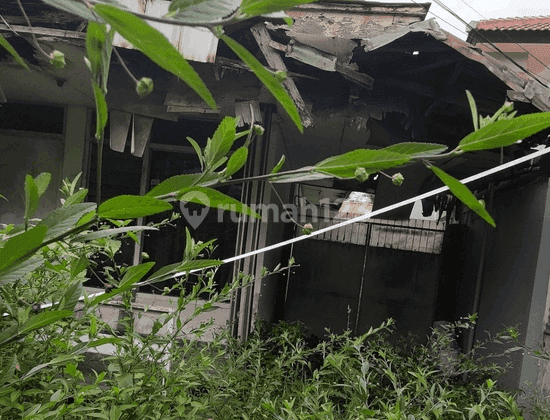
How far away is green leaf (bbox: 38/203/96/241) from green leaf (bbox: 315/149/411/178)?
0.88 feet

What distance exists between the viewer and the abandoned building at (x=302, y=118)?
3.56m

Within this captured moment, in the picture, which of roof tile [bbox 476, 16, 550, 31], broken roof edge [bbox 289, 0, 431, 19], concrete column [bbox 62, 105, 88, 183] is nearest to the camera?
broken roof edge [bbox 289, 0, 431, 19]

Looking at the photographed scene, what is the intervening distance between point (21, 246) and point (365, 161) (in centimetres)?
35

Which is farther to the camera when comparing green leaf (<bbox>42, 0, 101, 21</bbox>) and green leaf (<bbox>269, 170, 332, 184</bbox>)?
green leaf (<bbox>269, 170, 332, 184</bbox>)

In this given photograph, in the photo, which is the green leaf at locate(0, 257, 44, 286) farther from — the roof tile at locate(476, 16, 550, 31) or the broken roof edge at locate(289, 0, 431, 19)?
the roof tile at locate(476, 16, 550, 31)

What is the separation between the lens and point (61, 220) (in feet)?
1.88

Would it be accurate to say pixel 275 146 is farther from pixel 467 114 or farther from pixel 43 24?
pixel 43 24

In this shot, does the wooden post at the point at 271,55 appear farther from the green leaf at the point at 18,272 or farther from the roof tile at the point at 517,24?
the roof tile at the point at 517,24

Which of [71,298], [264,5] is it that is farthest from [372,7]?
[264,5]

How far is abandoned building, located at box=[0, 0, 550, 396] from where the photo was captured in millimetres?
3561

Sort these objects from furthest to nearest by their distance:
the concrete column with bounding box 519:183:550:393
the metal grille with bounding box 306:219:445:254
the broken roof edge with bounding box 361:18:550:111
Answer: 1. the metal grille with bounding box 306:219:445:254
2. the concrete column with bounding box 519:183:550:393
3. the broken roof edge with bounding box 361:18:550:111

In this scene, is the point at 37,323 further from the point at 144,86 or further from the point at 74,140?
the point at 74,140

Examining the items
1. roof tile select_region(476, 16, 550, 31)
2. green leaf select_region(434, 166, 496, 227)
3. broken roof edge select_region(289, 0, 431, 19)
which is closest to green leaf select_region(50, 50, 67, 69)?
green leaf select_region(434, 166, 496, 227)

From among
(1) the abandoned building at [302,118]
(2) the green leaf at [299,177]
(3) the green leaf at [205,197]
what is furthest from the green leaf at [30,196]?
(1) the abandoned building at [302,118]
